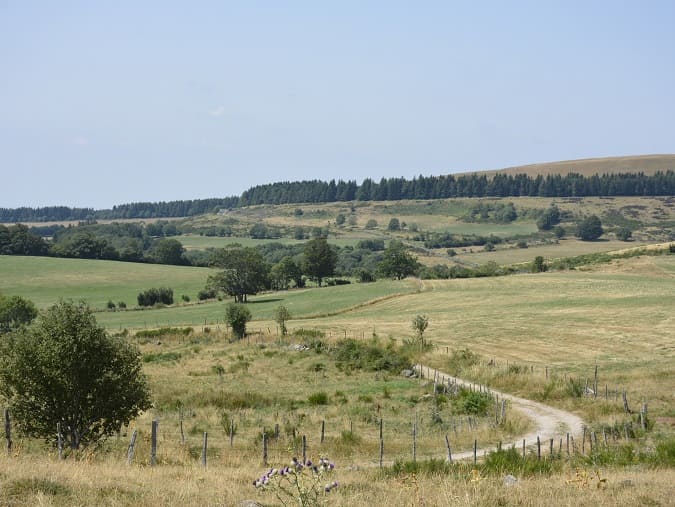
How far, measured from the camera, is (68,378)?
963 inches

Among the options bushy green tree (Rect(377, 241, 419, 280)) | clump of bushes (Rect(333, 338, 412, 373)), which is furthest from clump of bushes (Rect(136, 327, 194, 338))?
bushy green tree (Rect(377, 241, 419, 280))

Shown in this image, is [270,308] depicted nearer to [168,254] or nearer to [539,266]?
[539,266]

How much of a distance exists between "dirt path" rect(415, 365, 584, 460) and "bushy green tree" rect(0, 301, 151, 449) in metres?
12.1

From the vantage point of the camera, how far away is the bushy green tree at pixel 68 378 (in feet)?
79.8

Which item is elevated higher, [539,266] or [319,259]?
[319,259]

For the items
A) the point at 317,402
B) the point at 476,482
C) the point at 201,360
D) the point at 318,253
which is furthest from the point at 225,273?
the point at 476,482

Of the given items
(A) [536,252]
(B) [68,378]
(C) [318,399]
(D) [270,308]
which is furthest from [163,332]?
(A) [536,252]

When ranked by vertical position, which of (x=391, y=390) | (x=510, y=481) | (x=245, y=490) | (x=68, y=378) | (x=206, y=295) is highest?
(x=68, y=378)

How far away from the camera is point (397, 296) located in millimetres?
107875

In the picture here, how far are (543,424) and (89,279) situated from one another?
123503mm

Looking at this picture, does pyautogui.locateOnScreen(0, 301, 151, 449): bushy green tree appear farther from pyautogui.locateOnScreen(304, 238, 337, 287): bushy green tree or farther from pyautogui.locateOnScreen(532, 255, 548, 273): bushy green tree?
pyautogui.locateOnScreen(304, 238, 337, 287): bushy green tree

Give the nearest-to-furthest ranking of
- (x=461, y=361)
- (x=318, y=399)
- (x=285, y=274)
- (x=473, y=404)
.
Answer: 1. (x=473, y=404)
2. (x=318, y=399)
3. (x=461, y=361)
4. (x=285, y=274)

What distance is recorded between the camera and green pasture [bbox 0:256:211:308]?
128875 millimetres

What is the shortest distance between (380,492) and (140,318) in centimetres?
9474
